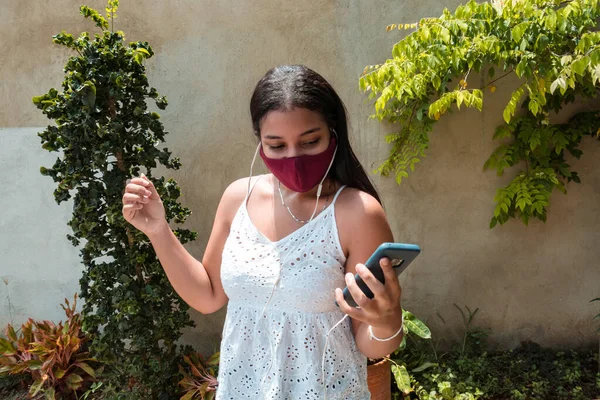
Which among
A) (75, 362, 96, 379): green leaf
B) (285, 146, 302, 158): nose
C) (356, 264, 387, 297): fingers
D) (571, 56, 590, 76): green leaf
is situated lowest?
(75, 362, 96, 379): green leaf

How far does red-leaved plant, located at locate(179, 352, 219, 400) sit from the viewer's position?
3377 mm

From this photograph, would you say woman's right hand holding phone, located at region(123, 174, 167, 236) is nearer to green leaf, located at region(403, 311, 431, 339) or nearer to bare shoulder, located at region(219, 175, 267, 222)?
bare shoulder, located at region(219, 175, 267, 222)

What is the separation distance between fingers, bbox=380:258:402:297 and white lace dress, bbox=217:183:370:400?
1.04 feet

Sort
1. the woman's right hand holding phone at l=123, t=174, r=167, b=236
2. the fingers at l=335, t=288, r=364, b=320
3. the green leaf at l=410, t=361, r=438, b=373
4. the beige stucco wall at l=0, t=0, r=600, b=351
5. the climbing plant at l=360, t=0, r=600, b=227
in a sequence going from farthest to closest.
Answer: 1. the beige stucco wall at l=0, t=0, r=600, b=351
2. the green leaf at l=410, t=361, r=438, b=373
3. the climbing plant at l=360, t=0, r=600, b=227
4. the woman's right hand holding phone at l=123, t=174, r=167, b=236
5. the fingers at l=335, t=288, r=364, b=320

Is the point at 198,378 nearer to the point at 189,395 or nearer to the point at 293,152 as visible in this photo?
the point at 189,395

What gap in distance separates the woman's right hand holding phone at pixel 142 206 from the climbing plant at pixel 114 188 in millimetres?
1551

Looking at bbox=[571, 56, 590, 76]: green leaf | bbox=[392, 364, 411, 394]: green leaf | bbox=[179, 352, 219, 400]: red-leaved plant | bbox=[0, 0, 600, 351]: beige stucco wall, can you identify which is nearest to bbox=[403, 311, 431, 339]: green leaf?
bbox=[392, 364, 411, 394]: green leaf

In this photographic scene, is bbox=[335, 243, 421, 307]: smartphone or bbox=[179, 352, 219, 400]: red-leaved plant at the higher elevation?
bbox=[335, 243, 421, 307]: smartphone

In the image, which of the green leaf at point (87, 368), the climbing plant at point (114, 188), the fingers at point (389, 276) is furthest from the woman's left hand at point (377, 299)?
the green leaf at point (87, 368)

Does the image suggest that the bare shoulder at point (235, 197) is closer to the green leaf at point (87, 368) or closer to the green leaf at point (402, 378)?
the green leaf at point (402, 378)

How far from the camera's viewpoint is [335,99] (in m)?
1.64

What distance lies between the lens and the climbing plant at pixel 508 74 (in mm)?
2979

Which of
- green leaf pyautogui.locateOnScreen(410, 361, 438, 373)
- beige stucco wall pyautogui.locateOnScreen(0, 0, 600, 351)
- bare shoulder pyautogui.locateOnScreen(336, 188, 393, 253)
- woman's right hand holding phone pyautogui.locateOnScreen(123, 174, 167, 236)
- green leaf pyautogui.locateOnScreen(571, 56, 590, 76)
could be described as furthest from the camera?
beige stucco wall pyautogui.locateOnScreen(0, 0, 600, 351)

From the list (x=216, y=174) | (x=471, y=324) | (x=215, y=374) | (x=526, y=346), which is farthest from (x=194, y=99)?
(x=526, y=346)
